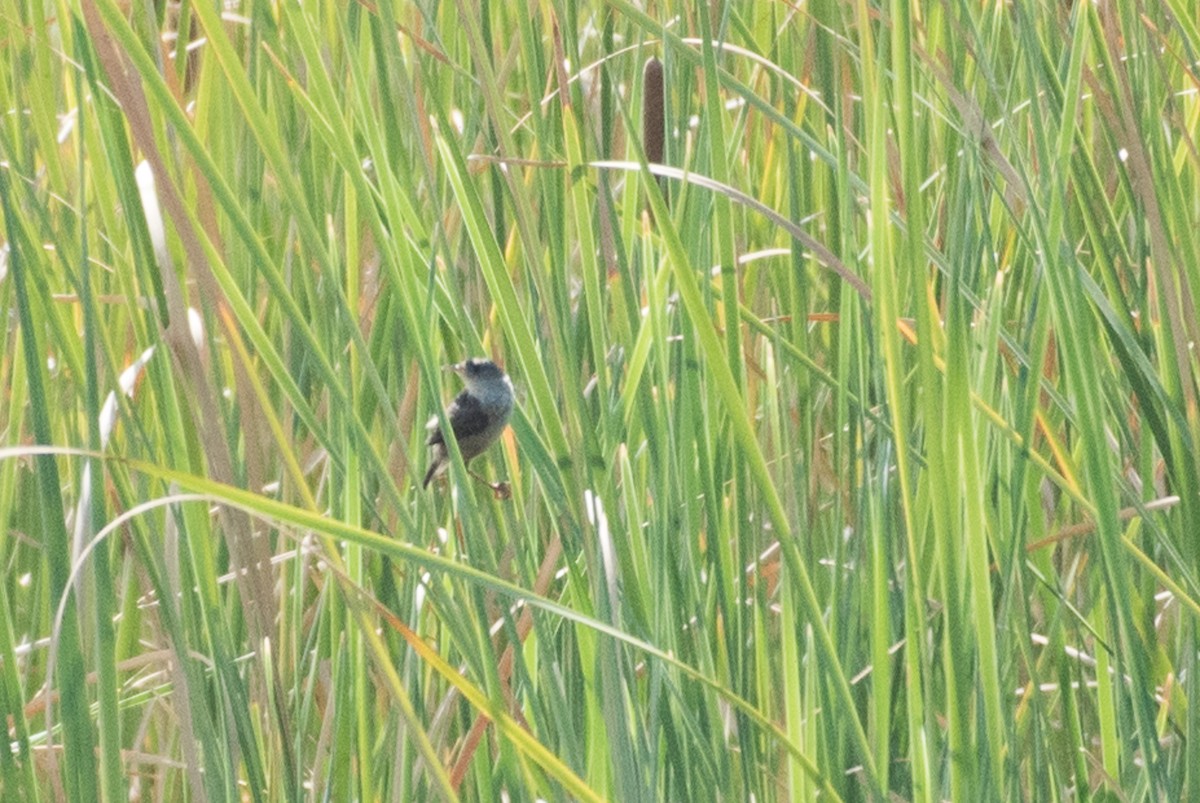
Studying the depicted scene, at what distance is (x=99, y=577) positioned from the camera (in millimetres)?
918

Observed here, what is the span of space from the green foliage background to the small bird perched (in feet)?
0.40

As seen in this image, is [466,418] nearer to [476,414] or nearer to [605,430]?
[476,414]

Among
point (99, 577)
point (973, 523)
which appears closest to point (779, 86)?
point (973, 523)

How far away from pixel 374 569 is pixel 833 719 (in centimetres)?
45

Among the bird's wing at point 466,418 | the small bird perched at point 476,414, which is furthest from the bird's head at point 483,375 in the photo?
the bird's wing at point 466,418

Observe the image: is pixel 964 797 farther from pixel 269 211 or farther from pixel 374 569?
pixel 269 211

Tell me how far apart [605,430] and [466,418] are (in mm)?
963

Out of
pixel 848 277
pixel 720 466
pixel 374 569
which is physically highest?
pixel 848 277

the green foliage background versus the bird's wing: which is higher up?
the green foliage background

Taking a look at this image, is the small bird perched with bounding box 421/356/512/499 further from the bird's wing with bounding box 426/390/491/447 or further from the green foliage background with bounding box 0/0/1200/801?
the green foliage background with bounding box 0/0/1200/801

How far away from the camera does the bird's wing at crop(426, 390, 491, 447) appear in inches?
74.9

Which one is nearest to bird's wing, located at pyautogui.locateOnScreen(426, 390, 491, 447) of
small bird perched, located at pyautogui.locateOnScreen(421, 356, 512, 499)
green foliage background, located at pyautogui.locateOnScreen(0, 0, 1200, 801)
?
small bird perched, located at pyautogui.locateOnScreen(421, 356, 512, 499)

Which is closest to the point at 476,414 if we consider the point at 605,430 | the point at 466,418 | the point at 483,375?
the point at 466,418

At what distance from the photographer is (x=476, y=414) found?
194 cm
